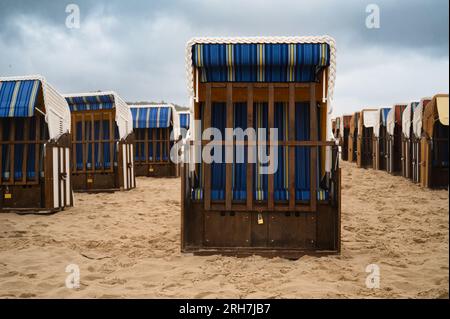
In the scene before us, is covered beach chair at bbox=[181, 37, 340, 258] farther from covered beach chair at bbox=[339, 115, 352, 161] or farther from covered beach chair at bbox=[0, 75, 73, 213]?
covered beach chair at bbox=[339, 115, 352, 161]

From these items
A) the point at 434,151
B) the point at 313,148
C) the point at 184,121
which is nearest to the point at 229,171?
the point at 313,148

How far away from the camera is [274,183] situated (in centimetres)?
511

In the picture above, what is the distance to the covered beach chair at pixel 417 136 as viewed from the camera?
11.9 metres

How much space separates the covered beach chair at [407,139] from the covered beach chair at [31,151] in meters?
10.6

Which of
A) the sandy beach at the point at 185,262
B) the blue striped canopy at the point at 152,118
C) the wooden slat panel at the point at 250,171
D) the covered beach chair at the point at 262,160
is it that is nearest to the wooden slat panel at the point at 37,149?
the sandy beach at the point at 185,262

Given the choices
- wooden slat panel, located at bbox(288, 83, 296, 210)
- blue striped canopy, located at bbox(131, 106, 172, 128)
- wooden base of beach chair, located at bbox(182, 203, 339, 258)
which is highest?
blue striped canopy, located at bbox(131, 106, 172, 128)

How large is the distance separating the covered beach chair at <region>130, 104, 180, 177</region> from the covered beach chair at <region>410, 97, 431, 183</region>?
8.99 m

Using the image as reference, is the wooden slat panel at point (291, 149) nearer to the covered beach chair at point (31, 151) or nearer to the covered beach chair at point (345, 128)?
the covered beach chair at point (31, 151)

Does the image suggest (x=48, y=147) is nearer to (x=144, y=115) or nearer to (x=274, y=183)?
(x=274, y=183)

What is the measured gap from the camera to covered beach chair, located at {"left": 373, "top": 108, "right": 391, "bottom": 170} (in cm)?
1656

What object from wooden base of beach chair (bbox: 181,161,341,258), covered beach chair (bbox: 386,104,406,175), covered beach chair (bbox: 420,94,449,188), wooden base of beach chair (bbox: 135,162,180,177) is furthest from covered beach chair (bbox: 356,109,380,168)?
wooden base of beach chair (bbox: 181,161,341,258)

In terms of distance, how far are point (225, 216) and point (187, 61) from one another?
1929 millimetres

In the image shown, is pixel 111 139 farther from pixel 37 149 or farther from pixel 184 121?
pixel 184 121
